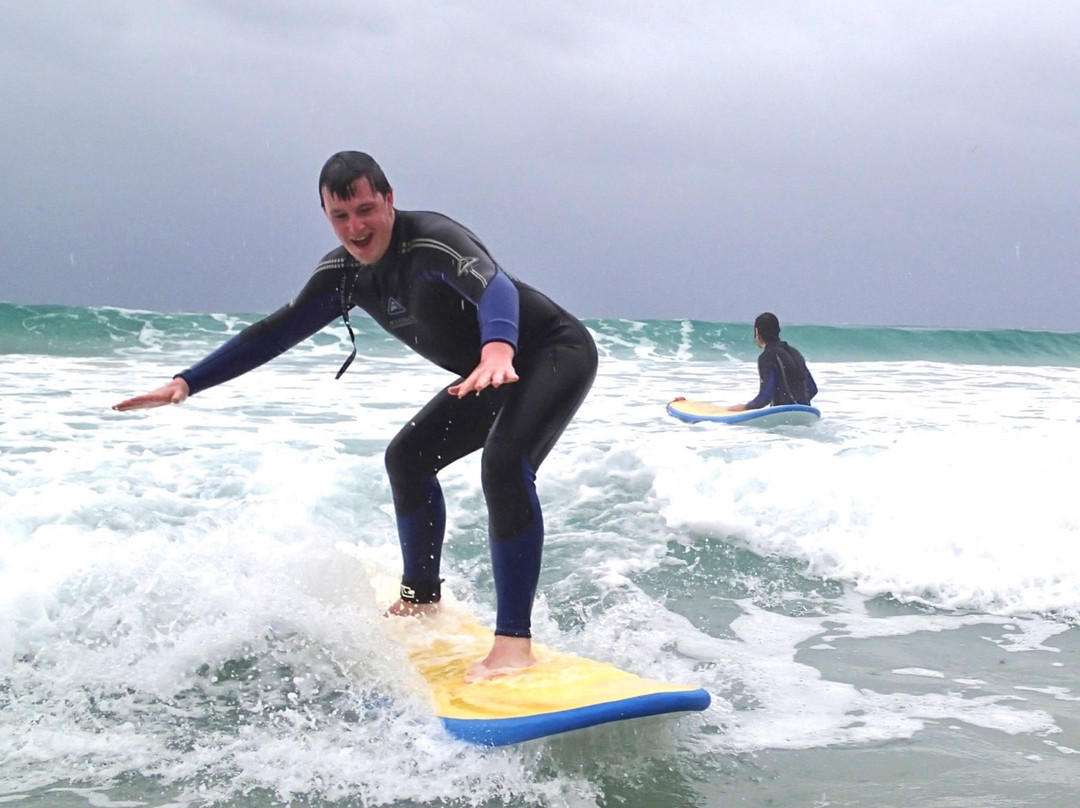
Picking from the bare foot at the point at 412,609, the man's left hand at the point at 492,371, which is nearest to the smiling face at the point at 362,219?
the man's left hand at the point at 492,371

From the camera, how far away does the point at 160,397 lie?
139 inches

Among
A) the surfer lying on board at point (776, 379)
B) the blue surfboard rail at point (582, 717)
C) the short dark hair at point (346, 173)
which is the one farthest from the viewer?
the surfer lying on board at point (776, 379)

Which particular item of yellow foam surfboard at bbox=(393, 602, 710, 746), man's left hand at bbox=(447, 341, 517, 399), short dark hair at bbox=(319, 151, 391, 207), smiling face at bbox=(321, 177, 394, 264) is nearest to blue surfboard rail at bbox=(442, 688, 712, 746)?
yellow foam surfboard at bbox=(393, 602, 710, 746)

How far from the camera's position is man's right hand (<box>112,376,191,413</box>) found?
138 inches

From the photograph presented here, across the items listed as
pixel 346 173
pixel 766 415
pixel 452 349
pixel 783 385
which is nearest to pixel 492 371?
pixel 452 349

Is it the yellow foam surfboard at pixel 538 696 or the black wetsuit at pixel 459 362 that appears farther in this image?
the black wetsuit at pixel 459 362

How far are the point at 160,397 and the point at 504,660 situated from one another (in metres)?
1.40

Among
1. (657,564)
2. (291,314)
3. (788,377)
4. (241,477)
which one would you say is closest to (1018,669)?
(657,564)

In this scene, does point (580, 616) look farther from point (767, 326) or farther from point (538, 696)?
point (767, 326)

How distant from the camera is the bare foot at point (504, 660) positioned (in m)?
3.29

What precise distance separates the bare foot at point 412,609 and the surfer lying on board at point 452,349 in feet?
0.81

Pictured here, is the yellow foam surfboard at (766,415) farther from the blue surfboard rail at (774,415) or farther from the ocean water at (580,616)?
the ocean water at (580,616)

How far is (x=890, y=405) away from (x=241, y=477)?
29.0ft

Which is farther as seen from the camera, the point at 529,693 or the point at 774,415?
the point at 774,415
